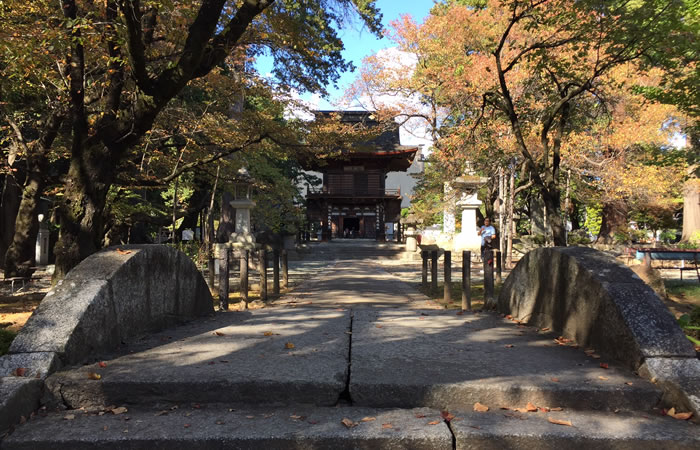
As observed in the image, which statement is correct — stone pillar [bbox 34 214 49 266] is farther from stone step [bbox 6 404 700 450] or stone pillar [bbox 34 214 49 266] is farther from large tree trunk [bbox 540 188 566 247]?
stone step [bbox 6 404 700 450]

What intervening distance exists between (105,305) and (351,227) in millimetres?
45945

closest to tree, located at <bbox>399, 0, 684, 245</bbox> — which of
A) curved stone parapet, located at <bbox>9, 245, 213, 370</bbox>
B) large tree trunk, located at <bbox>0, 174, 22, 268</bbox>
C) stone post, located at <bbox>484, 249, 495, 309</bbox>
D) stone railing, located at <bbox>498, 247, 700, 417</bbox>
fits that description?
stone post, located at <bbox>484, 249, 495, 309</bbox>

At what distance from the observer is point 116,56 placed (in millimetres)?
6809

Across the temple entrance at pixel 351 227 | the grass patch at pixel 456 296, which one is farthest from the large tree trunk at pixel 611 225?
the grass patch at pixel 456 296

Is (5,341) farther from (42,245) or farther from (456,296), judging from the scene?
(42,245)

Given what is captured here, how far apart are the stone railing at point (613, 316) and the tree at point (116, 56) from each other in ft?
16.1

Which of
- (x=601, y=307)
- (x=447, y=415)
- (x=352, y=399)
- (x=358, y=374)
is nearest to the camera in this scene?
(x=447, y=415)

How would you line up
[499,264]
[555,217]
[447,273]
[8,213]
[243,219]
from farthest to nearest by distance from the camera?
1. [243,219]
2. [8,213]
3. [499,264]
4. [555,217]
5. [447,273]

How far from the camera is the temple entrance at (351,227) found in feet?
143

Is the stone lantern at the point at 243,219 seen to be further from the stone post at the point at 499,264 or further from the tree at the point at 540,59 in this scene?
the stone post at the point at 499,264

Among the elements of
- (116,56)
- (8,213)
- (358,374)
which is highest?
(116,56)

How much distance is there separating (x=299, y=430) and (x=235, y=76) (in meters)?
11.6

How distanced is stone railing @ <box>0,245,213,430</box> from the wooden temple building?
31289mm

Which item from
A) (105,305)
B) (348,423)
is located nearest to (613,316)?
(348,423)
